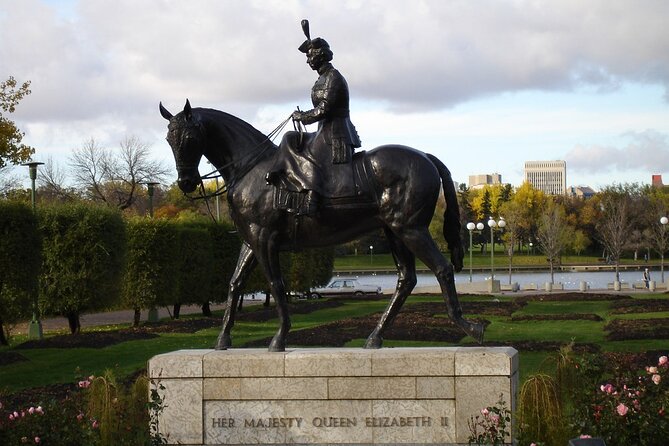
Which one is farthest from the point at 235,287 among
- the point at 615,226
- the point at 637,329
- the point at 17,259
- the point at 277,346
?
the point at 615,226

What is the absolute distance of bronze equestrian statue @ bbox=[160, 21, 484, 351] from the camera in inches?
360

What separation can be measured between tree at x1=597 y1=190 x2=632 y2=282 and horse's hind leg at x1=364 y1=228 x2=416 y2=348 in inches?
1584

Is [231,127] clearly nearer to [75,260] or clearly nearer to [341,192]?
[341,192]

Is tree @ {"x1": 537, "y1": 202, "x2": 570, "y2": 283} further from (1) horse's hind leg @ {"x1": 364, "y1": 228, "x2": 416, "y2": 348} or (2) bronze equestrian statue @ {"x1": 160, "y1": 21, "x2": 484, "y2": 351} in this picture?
(2) bronze equestrian statue @ {"x1": 160, "y1": 21, "x2": 484, "y2": 351}

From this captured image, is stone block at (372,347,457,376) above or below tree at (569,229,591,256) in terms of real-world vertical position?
below

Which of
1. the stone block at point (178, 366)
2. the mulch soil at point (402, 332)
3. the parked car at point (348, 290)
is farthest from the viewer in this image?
the parked car at point (348, 290)

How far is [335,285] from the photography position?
2031 inches

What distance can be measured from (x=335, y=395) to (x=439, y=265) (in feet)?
5.56

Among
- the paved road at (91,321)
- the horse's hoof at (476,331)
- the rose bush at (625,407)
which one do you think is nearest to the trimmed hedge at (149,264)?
the paved road at (91,321)

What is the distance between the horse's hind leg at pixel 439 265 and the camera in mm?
9086

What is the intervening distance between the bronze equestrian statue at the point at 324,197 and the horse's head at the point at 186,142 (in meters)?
0.01

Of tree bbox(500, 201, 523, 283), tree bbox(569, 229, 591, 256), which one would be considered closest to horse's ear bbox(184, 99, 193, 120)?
tree bbox(500, 201, 523, 283)

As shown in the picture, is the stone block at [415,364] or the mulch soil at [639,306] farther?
the mulch soil at [639,306]

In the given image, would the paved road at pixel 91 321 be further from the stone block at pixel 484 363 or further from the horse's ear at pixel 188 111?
the stone block at pixel 484 363
